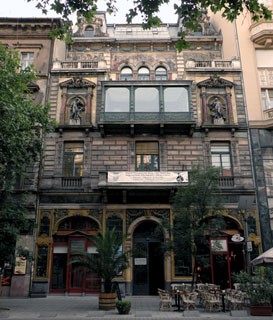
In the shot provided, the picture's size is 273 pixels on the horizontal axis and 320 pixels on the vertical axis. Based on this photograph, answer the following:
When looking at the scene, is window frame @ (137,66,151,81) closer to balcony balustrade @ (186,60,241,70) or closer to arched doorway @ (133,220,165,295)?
balcony balustrade @ (186,60,241,70)

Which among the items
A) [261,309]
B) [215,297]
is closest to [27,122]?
[215,297]

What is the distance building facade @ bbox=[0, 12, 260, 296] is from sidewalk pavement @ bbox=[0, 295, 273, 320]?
119 inches

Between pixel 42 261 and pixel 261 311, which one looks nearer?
pixel 261 311

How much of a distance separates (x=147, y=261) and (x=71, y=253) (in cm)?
498

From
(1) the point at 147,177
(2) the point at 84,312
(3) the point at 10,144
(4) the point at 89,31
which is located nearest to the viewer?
(2) the point at 84,312

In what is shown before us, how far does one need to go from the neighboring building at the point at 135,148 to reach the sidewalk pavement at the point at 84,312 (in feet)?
8.74

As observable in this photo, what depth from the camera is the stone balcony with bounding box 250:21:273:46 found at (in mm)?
25406

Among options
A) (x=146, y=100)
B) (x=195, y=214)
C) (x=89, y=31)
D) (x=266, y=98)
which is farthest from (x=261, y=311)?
(x=89, y=31)

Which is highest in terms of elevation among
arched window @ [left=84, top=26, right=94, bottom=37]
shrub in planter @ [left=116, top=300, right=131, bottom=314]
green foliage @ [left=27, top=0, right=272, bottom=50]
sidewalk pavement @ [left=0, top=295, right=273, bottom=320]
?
arched window @ [left=84, top=26, right=94, bottom=37]

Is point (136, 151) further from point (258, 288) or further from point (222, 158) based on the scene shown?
point (258, 288)

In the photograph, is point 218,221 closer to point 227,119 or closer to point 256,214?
point 256,214

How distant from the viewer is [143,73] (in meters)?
27.4

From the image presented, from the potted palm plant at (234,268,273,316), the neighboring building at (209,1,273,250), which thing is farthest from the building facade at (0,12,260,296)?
the potted palm plant at (234,268,273,316)

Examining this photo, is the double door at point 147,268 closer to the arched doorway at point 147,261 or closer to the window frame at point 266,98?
the arched doorway at point 147,261
